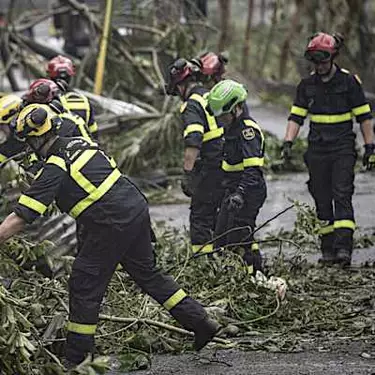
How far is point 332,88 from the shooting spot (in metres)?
8.67

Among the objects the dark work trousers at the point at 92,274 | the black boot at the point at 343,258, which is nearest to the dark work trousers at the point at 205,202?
the black boot at the point at 343,258

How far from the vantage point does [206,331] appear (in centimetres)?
609

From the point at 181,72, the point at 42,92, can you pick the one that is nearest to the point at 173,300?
the point at 42,92

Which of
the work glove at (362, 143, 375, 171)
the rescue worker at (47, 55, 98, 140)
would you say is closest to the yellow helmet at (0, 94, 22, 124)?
the rescue worker at (47, 55, 98, 140)

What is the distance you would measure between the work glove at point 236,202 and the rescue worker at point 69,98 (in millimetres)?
1788

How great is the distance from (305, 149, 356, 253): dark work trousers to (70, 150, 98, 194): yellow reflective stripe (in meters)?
3.38

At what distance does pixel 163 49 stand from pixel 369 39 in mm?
5432

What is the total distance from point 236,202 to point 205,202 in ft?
3.40

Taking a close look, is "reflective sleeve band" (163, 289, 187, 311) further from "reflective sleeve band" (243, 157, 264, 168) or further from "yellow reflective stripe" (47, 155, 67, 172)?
"reflective sleeve band" (243, 157, 264, 168)

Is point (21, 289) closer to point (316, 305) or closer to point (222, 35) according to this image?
point (316, 305)

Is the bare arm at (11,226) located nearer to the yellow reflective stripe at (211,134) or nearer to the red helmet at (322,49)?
the yellow reflective stripe at (211,134)

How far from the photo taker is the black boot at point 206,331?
608 centimetres

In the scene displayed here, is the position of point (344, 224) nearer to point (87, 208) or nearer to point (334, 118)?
point (334, 118)

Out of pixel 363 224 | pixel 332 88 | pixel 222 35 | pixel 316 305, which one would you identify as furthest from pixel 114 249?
pixel 222 35
